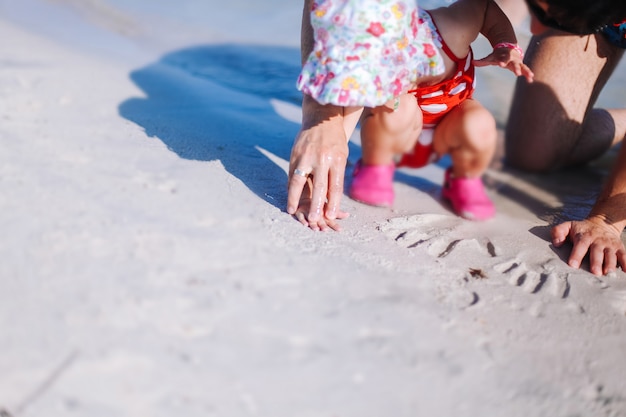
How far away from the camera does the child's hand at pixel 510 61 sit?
1562mm

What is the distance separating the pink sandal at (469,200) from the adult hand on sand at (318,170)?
1.67ft

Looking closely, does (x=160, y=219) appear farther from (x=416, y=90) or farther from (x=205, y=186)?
(x=416, y=90)

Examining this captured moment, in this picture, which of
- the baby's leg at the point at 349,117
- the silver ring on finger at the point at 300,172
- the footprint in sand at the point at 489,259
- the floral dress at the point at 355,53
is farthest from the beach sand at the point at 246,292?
the floral dress at the point at 355,53

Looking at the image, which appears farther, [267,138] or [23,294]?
[267,138]

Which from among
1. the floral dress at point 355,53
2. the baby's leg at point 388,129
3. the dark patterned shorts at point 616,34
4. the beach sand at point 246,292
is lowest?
the beach sand at point 246,292

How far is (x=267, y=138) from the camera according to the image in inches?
86.6

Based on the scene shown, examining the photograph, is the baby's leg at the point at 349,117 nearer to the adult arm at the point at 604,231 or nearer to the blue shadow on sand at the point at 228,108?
the blue shadow on sand at the point at 228,108

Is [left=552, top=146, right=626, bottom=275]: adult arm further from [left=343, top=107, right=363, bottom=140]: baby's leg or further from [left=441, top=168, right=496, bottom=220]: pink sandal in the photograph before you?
[left=343, top=107, right=363, bottom=140]: baby's leg

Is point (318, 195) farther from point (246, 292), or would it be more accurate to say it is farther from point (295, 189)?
point (246, 292)

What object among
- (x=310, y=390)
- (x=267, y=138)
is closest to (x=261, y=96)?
(x=267, y=138)

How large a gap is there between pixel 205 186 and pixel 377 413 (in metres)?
0.81

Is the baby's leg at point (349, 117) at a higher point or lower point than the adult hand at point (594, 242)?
higher

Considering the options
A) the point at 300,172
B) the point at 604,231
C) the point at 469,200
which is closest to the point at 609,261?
the point at 604,231

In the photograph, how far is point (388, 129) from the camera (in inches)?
74.0
